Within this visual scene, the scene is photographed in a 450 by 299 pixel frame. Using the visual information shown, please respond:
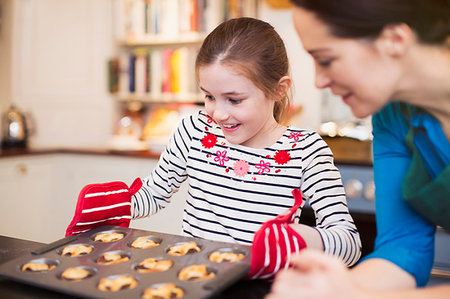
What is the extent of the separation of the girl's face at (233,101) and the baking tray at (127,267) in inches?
12.7

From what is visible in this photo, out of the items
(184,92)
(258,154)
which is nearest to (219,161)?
(258,154)

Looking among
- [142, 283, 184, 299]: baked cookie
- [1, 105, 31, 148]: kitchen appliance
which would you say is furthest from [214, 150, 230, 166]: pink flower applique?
[1, 105, 31, 148]: kitchen appliance

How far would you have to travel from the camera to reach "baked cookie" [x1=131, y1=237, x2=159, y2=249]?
90 centimetres

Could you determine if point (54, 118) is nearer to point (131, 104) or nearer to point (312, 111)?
point (131, 104)

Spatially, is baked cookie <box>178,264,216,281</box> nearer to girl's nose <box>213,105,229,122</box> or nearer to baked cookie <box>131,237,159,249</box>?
baked cookie <box>131,237,159,249</box>

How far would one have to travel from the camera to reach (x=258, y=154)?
1.22 metres

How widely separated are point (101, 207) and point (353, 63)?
0.59m

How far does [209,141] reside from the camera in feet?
4.25

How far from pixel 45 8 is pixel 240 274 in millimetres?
3057

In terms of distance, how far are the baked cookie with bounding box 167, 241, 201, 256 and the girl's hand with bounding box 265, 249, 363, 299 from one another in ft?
0.84

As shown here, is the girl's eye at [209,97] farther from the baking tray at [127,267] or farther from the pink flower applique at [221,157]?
the baking tray at [127,267]

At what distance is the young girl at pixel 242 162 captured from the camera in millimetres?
1079

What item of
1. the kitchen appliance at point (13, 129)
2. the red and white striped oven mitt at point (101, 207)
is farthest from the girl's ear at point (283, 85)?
the kitchen appliance at point (13, 129)

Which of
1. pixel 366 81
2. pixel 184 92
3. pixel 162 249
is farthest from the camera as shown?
pixel 184 92
